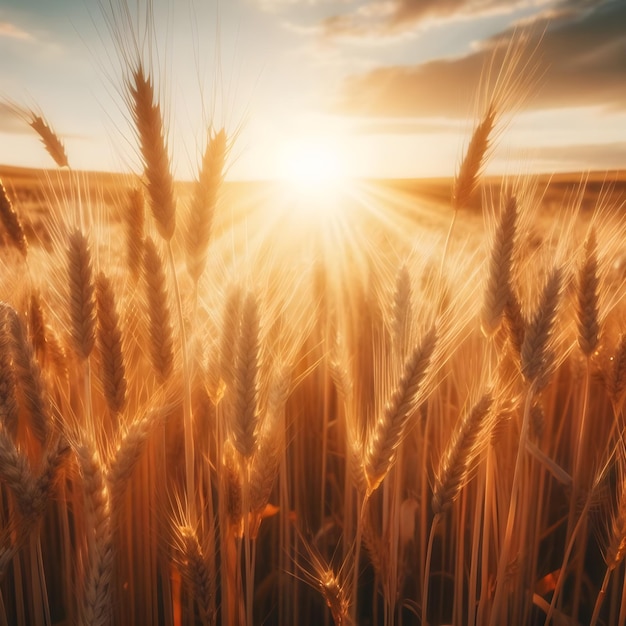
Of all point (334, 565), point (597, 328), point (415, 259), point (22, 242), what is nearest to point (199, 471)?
point (334, 565)

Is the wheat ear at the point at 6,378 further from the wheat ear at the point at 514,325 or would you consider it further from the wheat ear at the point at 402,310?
the wheat ear at the point at 514,325

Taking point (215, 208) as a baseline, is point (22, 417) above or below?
below

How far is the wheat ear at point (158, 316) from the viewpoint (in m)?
1.45

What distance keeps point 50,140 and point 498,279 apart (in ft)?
6.06

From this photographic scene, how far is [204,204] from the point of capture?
1.41 meters

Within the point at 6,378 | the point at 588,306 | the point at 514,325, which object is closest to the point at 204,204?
the point at 6,378

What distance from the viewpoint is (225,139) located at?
1.42 meters

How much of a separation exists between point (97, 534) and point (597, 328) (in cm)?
137

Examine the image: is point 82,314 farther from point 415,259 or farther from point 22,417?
point 415,259

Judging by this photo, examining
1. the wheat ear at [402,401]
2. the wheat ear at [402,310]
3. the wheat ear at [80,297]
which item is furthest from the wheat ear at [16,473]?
the wheat ear at [402,310]

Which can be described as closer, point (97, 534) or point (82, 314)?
point (97, 534)

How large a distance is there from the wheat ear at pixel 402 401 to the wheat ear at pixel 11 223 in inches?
56.6

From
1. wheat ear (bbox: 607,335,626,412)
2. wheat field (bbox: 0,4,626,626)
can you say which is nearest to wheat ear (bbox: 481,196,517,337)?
wheat field (bbox: 0,4,626,626)

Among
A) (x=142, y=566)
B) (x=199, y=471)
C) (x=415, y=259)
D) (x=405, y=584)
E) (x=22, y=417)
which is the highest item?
(x=415, y=259)
